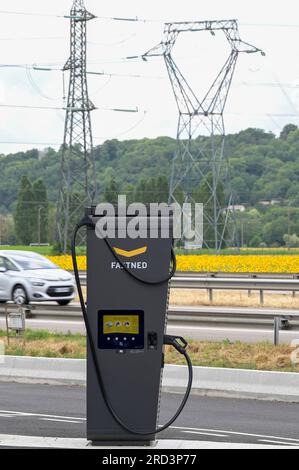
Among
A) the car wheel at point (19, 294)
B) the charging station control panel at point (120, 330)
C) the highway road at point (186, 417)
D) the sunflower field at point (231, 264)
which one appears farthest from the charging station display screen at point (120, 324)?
the sunflower field at point (231, 264)

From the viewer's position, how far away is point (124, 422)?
8.60 m

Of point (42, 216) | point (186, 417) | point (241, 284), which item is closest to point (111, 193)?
point (42, 216)

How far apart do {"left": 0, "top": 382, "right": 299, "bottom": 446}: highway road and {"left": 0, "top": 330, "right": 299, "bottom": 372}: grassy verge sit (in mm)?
1750

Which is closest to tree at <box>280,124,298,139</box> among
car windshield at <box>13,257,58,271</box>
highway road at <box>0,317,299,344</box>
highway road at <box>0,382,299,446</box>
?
car windshield at <box>13,257,58,271</box>

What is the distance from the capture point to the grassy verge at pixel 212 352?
1540cm

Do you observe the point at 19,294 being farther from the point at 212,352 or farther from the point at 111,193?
the point at 111,193

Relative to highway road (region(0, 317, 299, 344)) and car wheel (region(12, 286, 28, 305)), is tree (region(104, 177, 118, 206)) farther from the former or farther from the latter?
highway road (region(0, 317, 299, 344))

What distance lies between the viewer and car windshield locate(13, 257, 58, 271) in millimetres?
28375

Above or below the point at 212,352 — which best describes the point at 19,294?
above

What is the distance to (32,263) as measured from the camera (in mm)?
28703

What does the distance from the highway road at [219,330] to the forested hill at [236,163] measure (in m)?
74.5

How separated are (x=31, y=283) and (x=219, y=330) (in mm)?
7688

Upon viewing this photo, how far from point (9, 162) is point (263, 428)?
10369cm

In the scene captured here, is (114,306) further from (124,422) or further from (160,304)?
(124,422)
